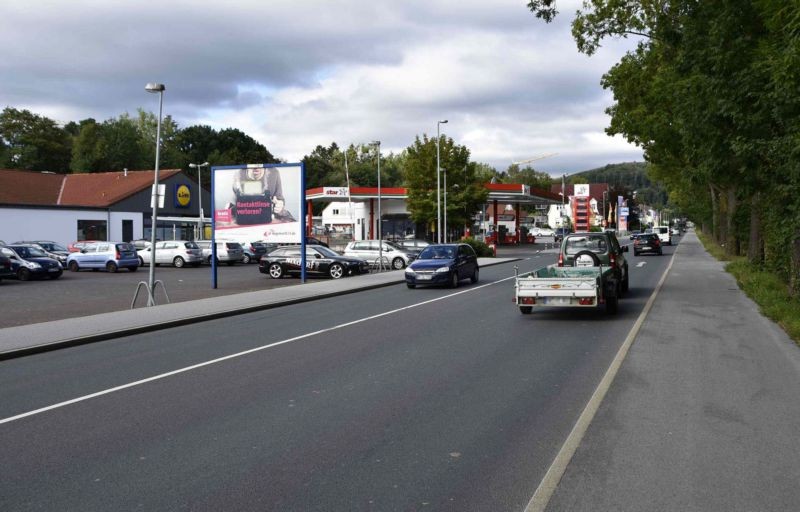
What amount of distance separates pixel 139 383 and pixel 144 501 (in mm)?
4214

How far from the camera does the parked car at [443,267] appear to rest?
915 inches

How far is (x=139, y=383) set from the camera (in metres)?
8.79

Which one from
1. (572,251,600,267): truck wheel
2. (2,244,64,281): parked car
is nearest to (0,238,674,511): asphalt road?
(572,251,600,267): truck wheel

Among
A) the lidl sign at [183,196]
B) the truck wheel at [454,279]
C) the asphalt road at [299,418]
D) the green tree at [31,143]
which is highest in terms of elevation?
the green tree at [31,143]

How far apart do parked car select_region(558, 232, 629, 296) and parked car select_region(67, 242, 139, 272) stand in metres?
24.0

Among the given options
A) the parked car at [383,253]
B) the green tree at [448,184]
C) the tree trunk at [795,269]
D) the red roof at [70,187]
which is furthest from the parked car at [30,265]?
the green tree at [448,184]

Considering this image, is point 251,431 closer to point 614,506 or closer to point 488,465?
point 488,465

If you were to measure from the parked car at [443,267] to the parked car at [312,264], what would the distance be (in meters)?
5.28

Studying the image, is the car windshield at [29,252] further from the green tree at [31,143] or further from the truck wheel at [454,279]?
the green tree at [31,143]

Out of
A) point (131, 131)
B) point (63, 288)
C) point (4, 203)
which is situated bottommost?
point (63, 288)

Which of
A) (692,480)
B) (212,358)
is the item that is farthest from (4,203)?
(692,480)

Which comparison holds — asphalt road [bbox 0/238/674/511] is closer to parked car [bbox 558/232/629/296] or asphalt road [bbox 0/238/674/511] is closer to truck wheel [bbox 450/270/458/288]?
parked car [bbox 558/232/629/296]

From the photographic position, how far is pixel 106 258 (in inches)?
1388

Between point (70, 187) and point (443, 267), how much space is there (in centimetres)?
5021
